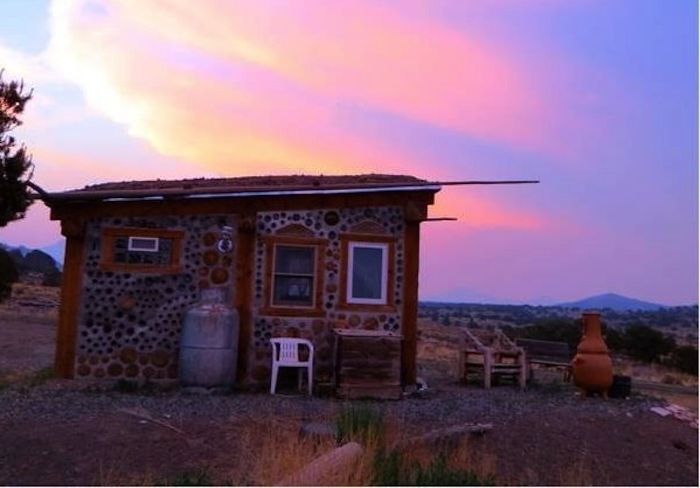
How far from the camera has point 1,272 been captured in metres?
21.6

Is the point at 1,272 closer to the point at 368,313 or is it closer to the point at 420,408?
the point at 368,313

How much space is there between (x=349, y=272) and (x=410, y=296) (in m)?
1.15

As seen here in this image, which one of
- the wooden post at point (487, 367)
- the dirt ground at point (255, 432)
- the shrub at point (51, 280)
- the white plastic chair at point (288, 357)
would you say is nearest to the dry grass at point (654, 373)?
the wooden post at point (487, 367)

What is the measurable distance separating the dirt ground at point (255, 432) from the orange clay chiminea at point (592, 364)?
39cm

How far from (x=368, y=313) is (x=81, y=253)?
487 cm

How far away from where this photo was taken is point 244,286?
44.5 feet

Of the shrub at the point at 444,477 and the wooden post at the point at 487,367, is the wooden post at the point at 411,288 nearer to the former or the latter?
the wooden post at the point at 487,367

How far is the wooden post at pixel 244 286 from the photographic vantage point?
1345 cm

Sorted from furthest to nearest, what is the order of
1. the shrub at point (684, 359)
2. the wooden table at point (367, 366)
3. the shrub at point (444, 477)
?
the shrub at point (684, 359) → the wooden table at point (367, 366) → the shrub at point (444, 477)


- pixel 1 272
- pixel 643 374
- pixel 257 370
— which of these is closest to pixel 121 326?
pixel 257 370

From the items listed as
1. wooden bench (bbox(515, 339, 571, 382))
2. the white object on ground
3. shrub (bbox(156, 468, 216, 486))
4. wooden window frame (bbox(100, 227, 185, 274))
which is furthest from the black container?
shrub (bbox(156, 468, 216, 486))

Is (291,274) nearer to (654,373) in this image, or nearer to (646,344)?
(654,373)

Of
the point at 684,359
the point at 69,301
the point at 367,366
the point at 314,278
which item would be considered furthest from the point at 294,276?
Result: the point at 684,359

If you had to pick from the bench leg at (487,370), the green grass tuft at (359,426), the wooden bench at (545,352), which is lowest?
the green grass tuft at (359,426)
